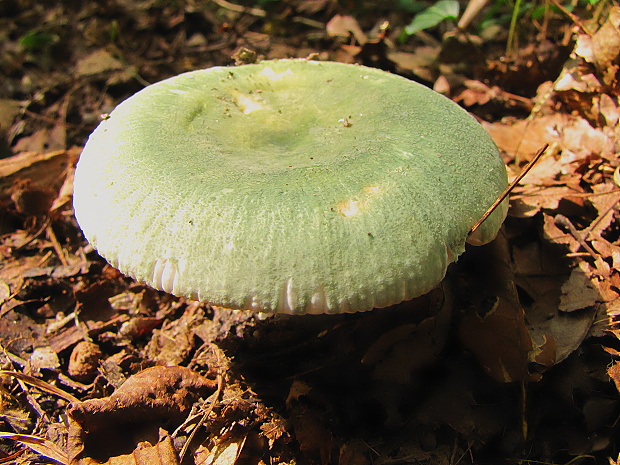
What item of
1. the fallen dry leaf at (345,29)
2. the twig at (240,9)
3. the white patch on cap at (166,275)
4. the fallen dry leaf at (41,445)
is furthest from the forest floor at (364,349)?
the twig at (240,9)

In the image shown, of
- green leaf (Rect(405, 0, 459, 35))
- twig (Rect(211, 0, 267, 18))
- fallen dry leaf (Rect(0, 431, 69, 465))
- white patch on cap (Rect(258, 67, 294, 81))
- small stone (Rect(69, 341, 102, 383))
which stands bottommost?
small stone (Rect(69, 341, 102, 383))

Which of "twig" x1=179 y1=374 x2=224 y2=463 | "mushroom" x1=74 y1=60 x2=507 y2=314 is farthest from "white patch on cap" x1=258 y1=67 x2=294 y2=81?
"twig" x1=179 y1=374 x2=224 y2=463

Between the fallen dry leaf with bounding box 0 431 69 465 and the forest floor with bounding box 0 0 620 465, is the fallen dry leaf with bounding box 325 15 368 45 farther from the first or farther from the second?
the fallen dry leaf with bounding box 0 431 69 465

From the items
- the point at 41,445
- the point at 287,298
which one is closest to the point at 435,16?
the point at 287,298

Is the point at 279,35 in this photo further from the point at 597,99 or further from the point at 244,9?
the point at 597,99

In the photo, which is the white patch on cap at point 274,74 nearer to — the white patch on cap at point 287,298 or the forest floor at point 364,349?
the forest floor at point 364,349

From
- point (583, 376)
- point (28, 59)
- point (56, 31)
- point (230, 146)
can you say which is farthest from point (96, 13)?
point (583, 376)

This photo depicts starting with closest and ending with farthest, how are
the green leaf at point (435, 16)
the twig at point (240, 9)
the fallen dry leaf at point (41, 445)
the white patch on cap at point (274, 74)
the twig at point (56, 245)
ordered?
the fallen dry leaf at point (41, 445) → the white patch on cap at point (274, 74) → the twig at point (56, 245) → the green leaf at point (435, 16) → the twig at point (240, 9)

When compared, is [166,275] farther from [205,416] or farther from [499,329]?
[499,329]
